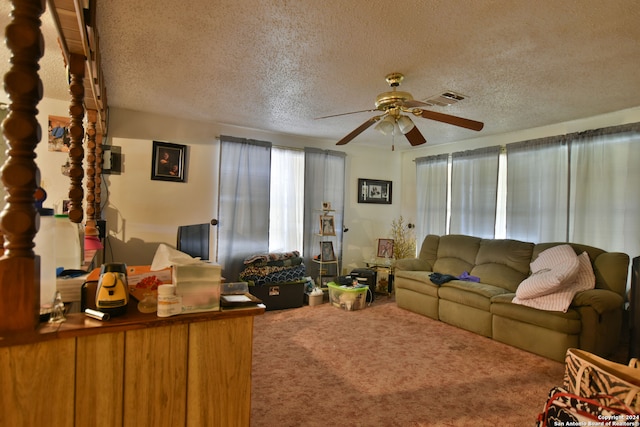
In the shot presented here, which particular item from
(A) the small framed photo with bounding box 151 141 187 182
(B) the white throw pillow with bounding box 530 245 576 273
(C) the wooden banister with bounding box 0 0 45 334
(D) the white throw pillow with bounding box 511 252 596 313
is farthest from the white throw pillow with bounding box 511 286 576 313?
(A) the small framed photo with bounding box 151 141 187 182

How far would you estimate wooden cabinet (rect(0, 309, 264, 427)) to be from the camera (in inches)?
41.6

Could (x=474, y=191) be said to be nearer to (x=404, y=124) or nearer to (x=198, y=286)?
(x=404, y=124)

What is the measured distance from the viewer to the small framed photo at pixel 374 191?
5910 mm

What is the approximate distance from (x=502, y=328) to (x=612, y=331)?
34.2 inches

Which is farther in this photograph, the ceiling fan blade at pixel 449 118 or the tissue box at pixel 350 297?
the tissue box at pixel 350 297

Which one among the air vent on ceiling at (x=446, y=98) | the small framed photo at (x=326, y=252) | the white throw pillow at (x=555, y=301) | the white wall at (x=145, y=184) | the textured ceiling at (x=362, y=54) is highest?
the textured ceiling at (x=362, y=54)

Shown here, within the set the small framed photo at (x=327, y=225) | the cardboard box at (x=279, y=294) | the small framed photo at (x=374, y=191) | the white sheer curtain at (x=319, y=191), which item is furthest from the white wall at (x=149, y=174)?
the small framed photo at (x=374, y=191)

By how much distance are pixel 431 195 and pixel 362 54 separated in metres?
3.56

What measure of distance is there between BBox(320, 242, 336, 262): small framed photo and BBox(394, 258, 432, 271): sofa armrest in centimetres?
99

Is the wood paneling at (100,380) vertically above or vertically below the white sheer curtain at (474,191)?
below

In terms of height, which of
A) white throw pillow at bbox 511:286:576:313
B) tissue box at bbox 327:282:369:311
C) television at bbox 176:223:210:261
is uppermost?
television at bbox 176:223:210:261

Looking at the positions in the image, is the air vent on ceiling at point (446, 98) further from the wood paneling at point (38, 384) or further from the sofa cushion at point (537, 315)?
the wood paneling at point (38, 384)

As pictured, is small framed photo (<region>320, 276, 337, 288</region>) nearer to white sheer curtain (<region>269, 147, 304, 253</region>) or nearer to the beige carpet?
white sheer curtain (<region>269, 147, 304, 253</region>)

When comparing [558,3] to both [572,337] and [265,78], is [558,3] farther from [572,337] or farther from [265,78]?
[572,337]
